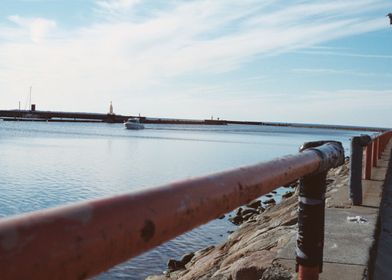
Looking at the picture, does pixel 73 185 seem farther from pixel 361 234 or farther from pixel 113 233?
pixel 113 233

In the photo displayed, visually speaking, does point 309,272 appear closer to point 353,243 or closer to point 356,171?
point 353,243

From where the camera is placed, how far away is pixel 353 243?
4.34 m

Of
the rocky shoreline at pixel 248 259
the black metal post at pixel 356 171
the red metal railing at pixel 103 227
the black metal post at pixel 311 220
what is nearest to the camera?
the red metal railing at pixel 103 227

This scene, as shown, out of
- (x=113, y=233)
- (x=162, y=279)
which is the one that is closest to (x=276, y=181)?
(x=113, y=233)

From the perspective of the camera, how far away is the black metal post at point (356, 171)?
6.20m

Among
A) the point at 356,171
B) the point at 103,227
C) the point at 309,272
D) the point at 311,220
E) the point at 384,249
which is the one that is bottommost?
the point at 384,249

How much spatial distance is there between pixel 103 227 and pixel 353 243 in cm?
394

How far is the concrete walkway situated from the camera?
3.69m

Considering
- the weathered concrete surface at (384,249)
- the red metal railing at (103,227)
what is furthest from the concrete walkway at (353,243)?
the red metal railing at (103,227)

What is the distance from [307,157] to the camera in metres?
2.18

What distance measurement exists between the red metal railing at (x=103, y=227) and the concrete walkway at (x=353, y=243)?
262 centimetres

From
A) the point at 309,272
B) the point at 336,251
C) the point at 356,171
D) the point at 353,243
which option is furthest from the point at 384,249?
the point at 309,272

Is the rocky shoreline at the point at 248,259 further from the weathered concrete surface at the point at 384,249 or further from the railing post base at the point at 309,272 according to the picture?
the railing post base at the point at 309,272

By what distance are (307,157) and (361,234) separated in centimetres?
288
